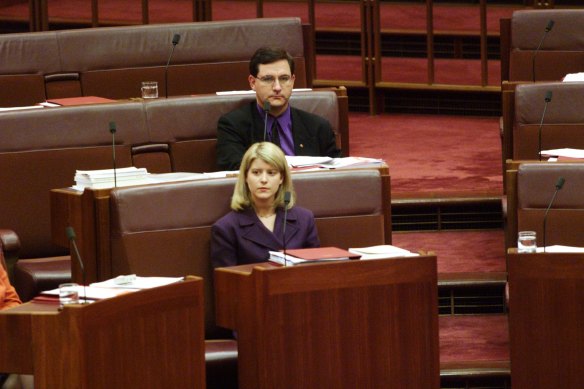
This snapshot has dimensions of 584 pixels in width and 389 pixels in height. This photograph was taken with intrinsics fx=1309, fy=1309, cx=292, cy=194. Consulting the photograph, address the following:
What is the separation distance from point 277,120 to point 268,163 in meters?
0.54

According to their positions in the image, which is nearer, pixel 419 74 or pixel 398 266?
pixel 398 266

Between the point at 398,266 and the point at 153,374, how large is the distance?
48cm

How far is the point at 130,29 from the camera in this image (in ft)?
11.3

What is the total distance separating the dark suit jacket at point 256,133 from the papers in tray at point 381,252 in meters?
0.59

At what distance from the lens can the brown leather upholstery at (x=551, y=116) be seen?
2998 mm

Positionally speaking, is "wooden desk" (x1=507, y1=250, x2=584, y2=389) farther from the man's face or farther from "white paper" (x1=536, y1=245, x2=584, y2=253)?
the man's face

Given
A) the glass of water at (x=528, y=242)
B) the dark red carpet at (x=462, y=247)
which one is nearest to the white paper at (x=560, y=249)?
the glass of water at (x=528, y=242)

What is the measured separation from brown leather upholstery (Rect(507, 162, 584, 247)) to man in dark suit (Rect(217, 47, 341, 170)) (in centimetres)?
56

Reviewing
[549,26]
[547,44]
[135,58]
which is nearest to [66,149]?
[135,58]

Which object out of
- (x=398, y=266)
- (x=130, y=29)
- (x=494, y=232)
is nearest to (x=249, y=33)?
(x=130, y=29)

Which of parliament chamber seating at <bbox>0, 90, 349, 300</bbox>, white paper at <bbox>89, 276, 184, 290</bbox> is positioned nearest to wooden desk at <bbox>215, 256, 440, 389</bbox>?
white paper at <bbox>89, 276, 184, 290</bbox>

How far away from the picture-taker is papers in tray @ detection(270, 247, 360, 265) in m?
2.27

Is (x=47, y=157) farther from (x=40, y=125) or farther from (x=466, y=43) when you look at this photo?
(x=466, y=43)

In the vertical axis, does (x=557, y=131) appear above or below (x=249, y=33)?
below
